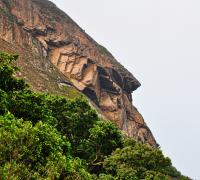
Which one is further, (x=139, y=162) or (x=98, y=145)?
(x=98, y=145)

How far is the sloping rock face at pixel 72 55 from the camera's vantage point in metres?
104

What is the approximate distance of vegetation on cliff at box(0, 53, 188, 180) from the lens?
24250 millimetres

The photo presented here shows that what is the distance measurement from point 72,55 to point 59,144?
252ft

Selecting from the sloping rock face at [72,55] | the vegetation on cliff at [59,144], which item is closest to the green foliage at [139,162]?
the vegetation on cliff at [59,144]

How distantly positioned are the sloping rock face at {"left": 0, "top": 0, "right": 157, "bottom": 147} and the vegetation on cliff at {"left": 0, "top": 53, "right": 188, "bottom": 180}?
49.3 m

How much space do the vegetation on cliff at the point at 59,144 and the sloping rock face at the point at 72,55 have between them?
162ft

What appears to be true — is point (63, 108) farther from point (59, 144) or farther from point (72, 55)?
point (72, 55)

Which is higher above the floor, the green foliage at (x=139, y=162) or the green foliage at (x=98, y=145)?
the green foliage at (x=139, y=162)

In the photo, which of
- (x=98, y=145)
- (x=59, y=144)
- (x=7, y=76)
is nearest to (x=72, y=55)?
(x=98, y=145)

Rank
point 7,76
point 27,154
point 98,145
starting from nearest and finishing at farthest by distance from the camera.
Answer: point 27,154 → point 7,76 → point 98,145

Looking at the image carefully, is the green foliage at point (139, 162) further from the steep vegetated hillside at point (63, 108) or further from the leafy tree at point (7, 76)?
the leafy tree at point (7, 76)

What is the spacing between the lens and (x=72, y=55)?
10969 centimetres

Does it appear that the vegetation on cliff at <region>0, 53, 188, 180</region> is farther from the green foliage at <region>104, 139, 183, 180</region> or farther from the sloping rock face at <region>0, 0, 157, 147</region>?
the sloping rock face at <region>0, 0, 157, 147</region>

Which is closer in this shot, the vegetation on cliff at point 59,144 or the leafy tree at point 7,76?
the vegetation on cliff at point 59,144
